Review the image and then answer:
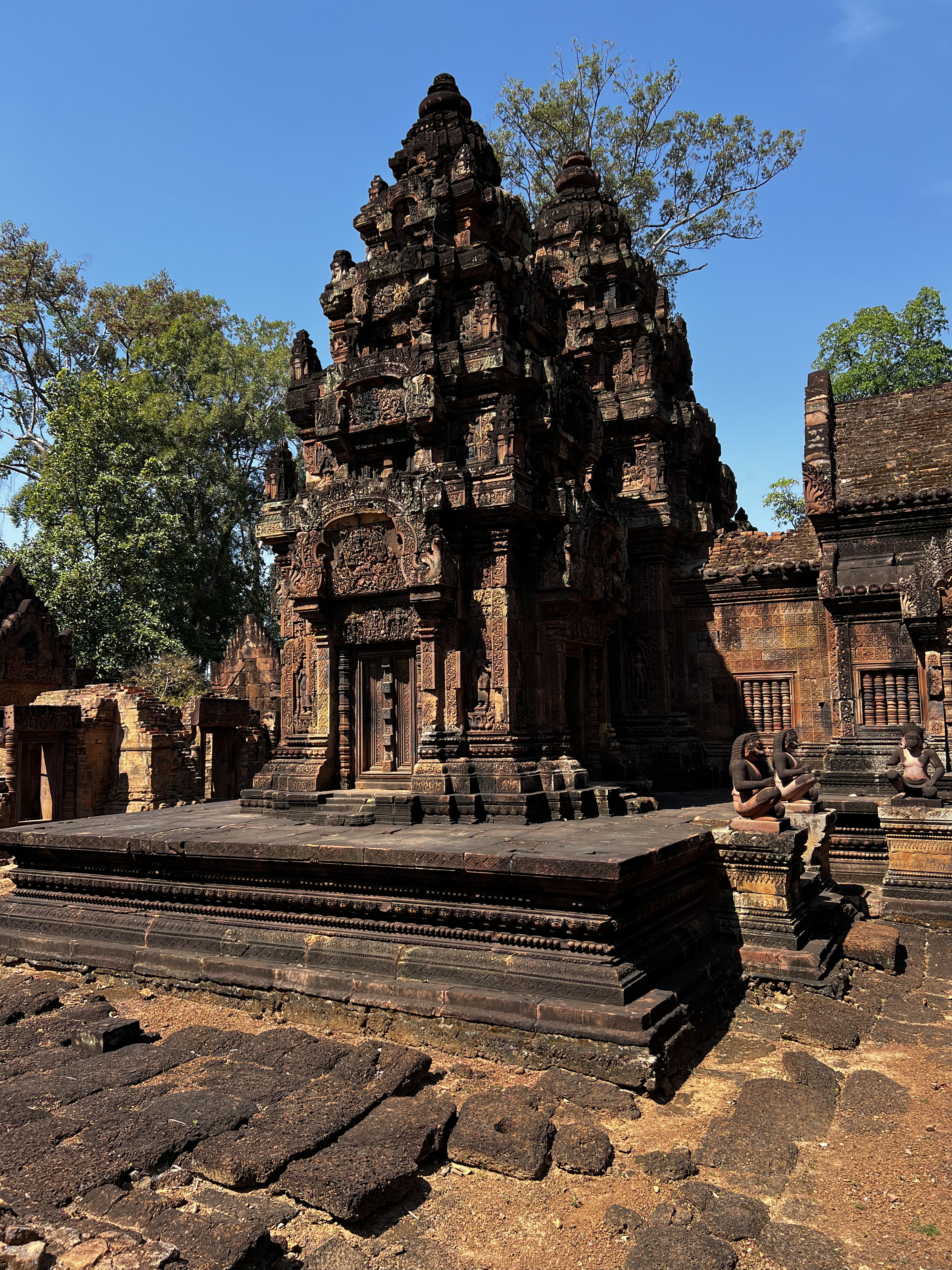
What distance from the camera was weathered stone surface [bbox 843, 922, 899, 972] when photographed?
6.85m

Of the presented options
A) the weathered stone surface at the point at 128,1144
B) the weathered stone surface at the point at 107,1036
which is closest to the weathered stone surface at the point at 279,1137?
the weathered stone surface at the point at 128,1144

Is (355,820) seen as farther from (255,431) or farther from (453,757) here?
(255,431)

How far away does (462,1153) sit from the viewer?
4.11m

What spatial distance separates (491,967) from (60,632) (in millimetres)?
17349

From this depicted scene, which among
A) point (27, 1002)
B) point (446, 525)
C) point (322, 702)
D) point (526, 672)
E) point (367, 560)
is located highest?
point (446, 525)

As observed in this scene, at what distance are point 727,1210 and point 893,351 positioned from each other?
26.6 metres

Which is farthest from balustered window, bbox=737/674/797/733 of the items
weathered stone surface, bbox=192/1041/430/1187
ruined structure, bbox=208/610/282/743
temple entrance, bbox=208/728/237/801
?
ruined structure, bbox=208/610/282/743

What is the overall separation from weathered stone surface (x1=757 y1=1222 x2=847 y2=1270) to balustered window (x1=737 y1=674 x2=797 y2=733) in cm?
1017

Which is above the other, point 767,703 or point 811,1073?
point 767,703

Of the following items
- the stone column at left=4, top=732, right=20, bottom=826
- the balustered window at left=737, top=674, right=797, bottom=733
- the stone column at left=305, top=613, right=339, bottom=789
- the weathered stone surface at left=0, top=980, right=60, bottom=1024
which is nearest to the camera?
the weathered stone surface at left=0, top=980, right=60, bottom=1024

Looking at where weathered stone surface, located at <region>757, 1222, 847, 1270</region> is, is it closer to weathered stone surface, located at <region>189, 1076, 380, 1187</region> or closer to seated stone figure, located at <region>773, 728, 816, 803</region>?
weathered stone surface, located at <region>189, 1076, 380, 1187</region>

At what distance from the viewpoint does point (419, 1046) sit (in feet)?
18.4

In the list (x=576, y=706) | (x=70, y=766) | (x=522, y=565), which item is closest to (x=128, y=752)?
(x=70, y=766)

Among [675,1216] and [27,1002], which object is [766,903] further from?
[27,1002]
